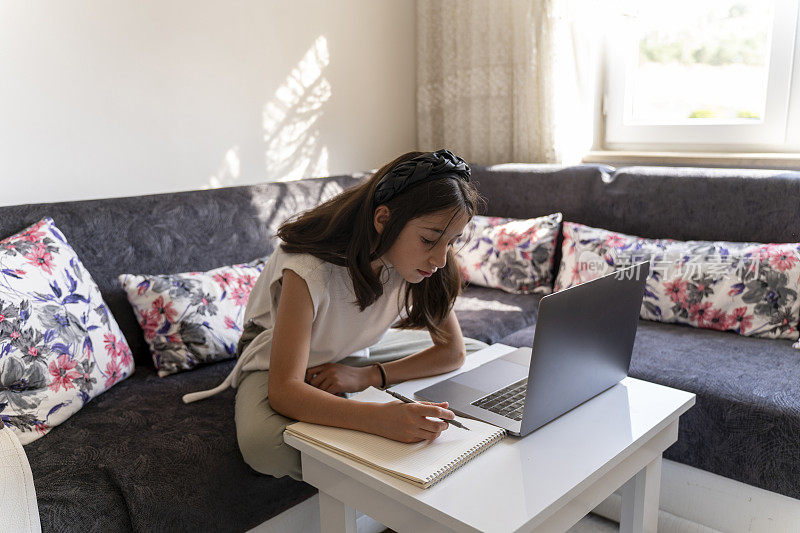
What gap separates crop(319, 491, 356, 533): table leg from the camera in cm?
114

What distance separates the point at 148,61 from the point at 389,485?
6.02 feet

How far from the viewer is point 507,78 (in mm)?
2941

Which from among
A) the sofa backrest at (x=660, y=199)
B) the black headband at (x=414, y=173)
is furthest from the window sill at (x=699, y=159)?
the black headband at (x=414, y=173)

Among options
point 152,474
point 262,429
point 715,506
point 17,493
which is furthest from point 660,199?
point 17,493

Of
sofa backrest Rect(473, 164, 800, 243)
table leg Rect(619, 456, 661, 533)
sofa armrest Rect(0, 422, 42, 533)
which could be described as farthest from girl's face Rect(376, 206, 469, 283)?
sofa backrest Rect(473, 164, 800, 243)

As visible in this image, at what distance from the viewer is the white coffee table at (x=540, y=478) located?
92 cm

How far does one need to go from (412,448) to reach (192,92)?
178 centimetres

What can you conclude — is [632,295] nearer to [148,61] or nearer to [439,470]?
[439,470]

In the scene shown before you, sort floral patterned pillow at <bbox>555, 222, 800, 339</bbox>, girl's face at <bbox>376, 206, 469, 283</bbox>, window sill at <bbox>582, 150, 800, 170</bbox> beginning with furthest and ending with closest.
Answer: window sill at <bbox>582, 150, 800, 170</bbox>, floral patterned pillow at <bbox>555, 222, 800, 339</bbox>, girl's face at <bbox>376, 206, 469, 283</bbox>

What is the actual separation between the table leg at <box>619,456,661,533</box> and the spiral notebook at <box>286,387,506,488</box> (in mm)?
357

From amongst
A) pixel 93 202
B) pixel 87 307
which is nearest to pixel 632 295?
pixel 87 307

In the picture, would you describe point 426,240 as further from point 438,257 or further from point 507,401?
point 507,401

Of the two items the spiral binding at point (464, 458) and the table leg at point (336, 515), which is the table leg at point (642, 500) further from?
the table leg at point (336, 515)

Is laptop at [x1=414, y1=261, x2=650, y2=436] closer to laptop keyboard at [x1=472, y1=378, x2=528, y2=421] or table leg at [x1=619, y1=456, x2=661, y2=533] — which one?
laptop keyboard at [x1=472, y1=378, x2=528, y2=421]
